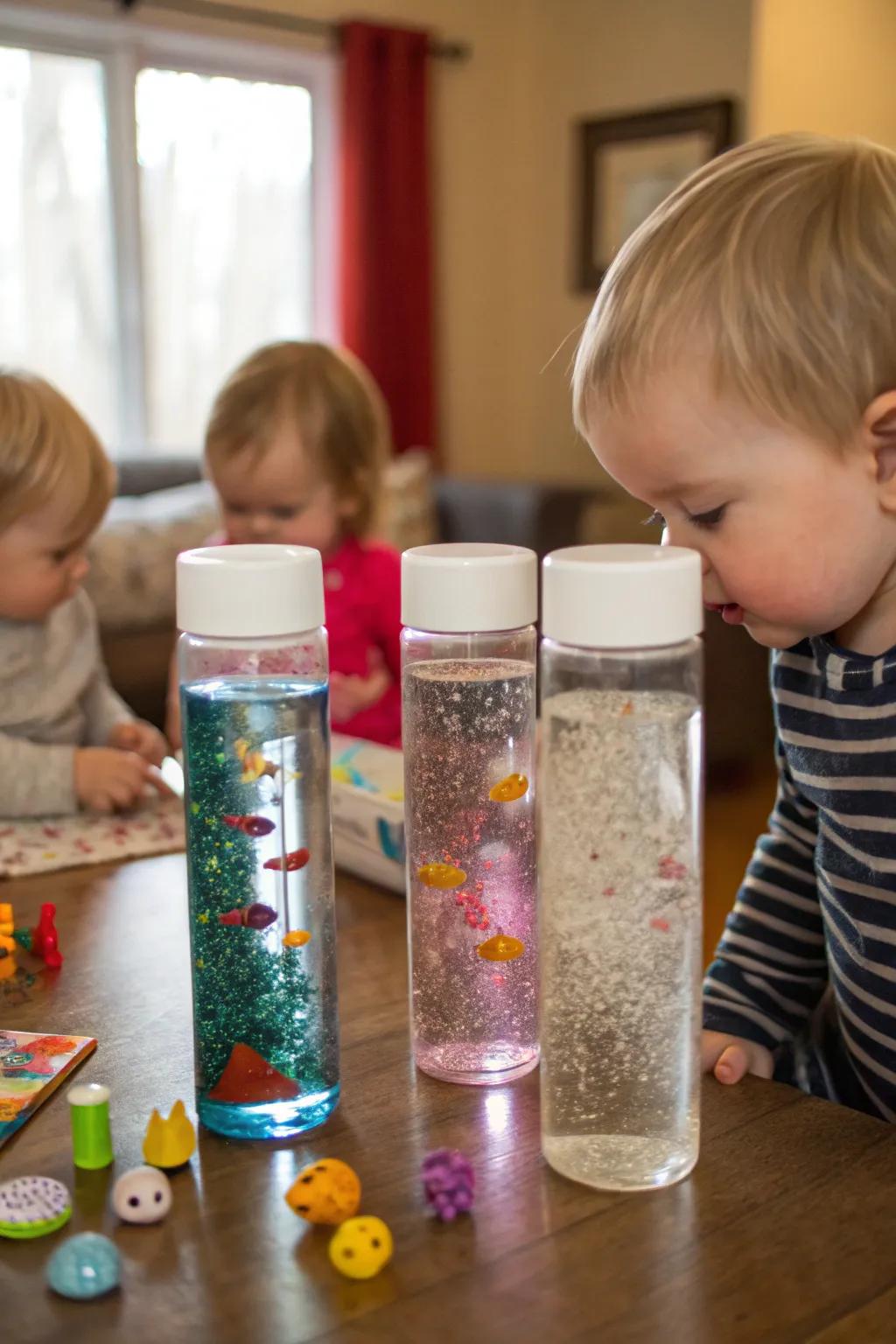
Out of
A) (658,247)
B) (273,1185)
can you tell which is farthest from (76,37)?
(273,1185)

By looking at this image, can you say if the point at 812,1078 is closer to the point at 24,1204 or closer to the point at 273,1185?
the point at 273,1185

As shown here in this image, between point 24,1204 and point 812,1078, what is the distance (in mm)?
638

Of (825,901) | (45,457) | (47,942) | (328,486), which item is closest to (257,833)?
(47,942)

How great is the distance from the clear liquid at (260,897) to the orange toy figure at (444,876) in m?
0.07

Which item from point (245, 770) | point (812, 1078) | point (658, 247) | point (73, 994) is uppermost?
point (658, 247)

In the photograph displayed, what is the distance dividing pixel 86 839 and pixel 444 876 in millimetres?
580

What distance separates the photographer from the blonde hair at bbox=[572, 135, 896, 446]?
700 millimetres

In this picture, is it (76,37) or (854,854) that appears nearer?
(854,854)

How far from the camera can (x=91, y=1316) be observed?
1.76 ft

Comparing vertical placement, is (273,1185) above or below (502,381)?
below

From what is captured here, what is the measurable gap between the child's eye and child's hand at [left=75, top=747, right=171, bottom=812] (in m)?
0.72

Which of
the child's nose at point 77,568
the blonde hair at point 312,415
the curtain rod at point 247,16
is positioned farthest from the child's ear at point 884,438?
the curtain rod at point 247,16

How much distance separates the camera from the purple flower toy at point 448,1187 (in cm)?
60

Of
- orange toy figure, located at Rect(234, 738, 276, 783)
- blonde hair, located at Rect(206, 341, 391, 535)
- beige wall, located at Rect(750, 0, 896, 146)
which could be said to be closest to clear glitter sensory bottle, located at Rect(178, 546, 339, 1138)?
orange toy figure, located at Rect(234, 738, 276, 783)
